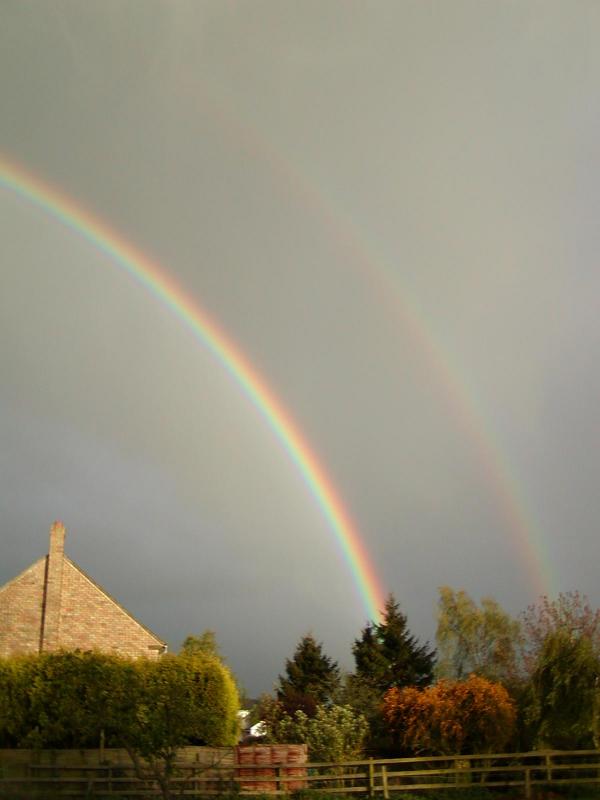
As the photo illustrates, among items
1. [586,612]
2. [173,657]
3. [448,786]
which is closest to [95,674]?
[173,657]

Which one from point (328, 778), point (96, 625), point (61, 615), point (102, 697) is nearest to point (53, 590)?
point (61, 615)

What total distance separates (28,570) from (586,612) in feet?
81.9

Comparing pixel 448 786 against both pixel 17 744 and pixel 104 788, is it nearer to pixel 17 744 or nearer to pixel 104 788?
pixel 104 788

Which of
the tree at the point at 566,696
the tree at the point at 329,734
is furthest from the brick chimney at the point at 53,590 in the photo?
the tree at the point at 566,696

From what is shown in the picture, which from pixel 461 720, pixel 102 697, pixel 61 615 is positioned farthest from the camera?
pixel 61 615

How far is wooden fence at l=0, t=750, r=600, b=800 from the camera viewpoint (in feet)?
78.0

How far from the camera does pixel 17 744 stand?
28328 mm

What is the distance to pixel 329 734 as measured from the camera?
1154 inches

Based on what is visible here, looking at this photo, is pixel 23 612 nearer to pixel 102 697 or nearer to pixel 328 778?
pixel 328 778

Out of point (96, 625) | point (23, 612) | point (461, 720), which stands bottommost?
point (461, 720)

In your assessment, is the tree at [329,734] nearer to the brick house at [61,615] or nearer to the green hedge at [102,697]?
the green hedge at [102,697]

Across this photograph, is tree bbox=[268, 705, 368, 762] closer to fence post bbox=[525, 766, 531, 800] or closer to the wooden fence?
the wooden fence

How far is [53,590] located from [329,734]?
54.3 ft

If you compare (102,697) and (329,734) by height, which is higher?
(102,697)
